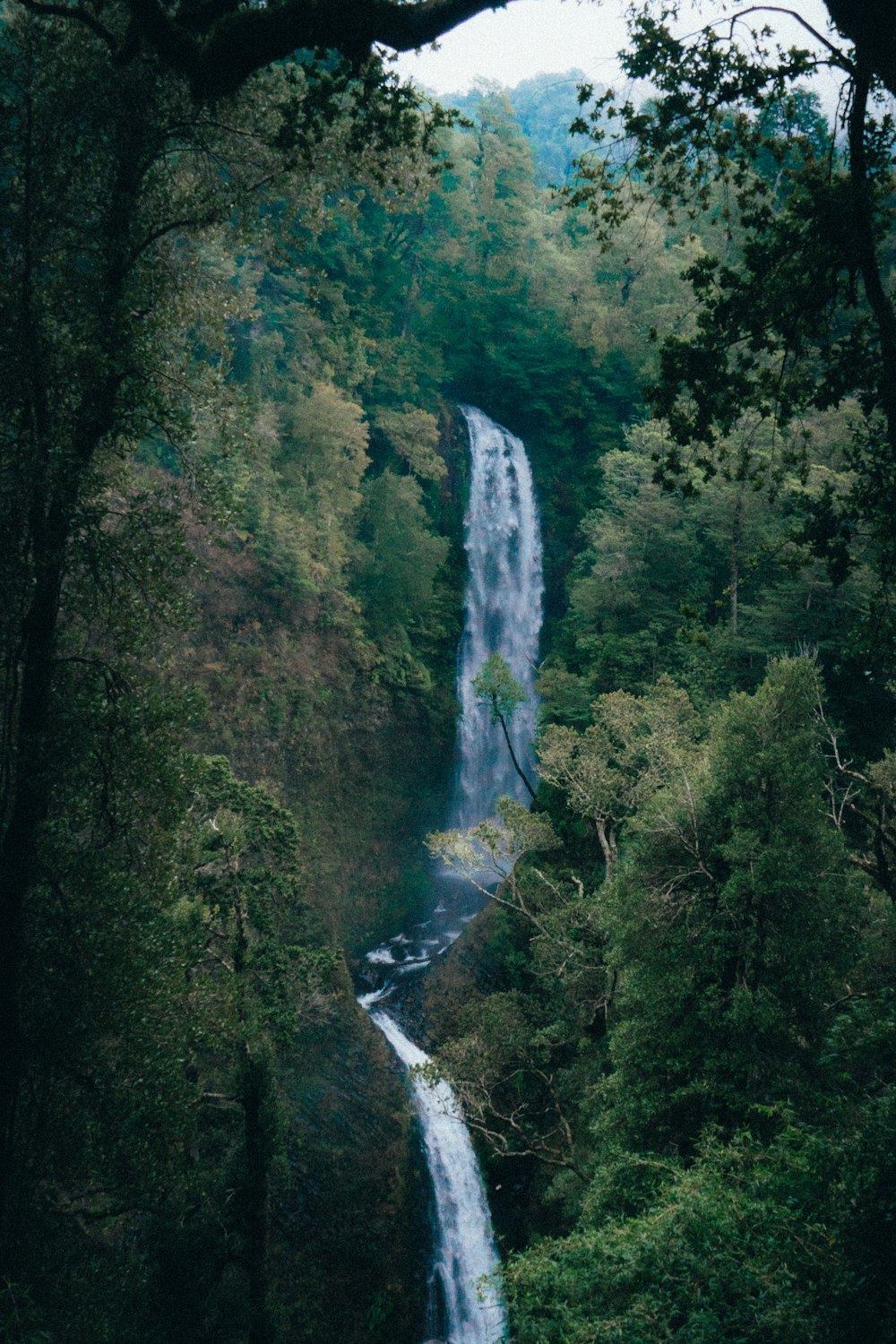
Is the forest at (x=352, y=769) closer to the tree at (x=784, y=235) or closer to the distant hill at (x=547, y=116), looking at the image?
the tree at (x=784, y=235)

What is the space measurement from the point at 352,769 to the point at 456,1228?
36.8 feet

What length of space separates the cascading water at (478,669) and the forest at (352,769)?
75cm

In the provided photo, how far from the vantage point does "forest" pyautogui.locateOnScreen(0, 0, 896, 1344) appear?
15.7 ft

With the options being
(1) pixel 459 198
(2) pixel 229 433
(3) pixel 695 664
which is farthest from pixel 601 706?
(1) pixel 459 198

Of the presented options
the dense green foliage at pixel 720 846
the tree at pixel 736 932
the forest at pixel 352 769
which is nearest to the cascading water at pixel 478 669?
the forest at pixel 352 769

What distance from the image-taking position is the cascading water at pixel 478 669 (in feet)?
56.5

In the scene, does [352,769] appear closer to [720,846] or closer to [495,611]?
[495,611]

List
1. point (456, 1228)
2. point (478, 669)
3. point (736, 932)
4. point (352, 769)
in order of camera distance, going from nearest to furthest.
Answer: point (736, 932)
point (456, 1228)
point (352, 769)
point (478, 669)

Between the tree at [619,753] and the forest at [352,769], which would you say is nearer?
the forest at [352,769]

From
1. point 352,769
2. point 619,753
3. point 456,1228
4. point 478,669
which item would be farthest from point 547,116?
point 456,1228

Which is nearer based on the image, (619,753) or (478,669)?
(619,753)

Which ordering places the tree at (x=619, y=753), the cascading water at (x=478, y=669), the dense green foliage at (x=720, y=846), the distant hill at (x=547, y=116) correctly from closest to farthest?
the dense green foliage at (x=720, y=846), the tree at (x=619, y=753), the cascading water at (x=478, y=669), the distant hill at (x=547, y=116)

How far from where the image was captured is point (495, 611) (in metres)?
26.1

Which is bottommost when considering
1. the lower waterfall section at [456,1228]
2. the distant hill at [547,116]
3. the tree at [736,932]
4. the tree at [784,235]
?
the lower waterfall section at [456,1228]
